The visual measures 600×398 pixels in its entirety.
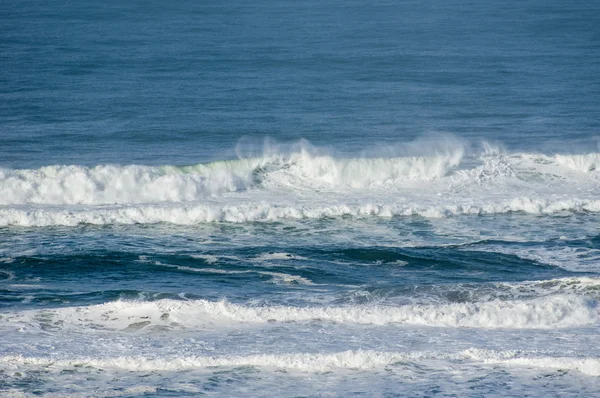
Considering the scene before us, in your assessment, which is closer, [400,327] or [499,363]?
[499,363]

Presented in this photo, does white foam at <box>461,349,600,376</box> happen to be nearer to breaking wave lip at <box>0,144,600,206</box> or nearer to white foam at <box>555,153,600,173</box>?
breaking wave lip at <box>0,144,600,206</box>

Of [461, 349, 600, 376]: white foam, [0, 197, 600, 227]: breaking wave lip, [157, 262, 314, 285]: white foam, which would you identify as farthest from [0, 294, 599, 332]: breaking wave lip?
[0, 197, 600, 227]: breaking wave lip

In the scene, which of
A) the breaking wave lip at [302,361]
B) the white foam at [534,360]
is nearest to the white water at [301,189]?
the breaking wave lip at [302,361]

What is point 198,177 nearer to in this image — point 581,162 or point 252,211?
point 252,211

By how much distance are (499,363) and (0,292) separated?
8200 millimetres

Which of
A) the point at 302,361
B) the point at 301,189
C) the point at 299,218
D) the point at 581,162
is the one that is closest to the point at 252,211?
the point at 299,218

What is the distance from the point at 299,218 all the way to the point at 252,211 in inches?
41.2

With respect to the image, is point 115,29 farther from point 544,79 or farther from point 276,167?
point 276,167

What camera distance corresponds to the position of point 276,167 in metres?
24.6

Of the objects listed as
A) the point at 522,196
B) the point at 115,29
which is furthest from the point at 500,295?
the point at 115,29

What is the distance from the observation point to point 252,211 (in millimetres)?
20953

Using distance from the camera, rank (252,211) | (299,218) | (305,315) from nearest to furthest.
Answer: (305,315) < (299,218) < (252,211)

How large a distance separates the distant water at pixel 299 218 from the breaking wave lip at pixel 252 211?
6cm

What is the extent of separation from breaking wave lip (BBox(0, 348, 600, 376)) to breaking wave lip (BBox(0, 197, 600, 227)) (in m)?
7.84
